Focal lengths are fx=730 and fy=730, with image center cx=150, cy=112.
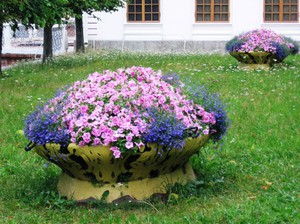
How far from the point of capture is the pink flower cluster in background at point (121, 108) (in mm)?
5930

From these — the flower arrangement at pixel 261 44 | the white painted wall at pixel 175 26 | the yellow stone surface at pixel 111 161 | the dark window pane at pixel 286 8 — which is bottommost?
the yellow stone surface at pixel 111 161

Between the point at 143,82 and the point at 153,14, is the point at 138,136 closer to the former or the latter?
the point at 143,82

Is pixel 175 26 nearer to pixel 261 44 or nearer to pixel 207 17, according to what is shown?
pixel 207 17

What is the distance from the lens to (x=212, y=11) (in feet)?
94.6

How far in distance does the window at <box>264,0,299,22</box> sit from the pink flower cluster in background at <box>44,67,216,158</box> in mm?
22316

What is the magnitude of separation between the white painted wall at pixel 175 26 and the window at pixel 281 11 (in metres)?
0.51

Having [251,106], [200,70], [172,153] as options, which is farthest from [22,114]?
[200,70]

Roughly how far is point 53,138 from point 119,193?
75cm

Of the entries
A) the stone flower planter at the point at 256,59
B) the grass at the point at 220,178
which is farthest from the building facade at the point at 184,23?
the grass at the point at 220,178

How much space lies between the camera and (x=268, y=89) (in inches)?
551

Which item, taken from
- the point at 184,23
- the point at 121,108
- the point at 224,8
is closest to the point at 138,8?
the point at 184,23

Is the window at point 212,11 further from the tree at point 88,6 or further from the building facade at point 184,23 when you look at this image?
the tree at point 88,6

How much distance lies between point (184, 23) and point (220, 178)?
22270mm

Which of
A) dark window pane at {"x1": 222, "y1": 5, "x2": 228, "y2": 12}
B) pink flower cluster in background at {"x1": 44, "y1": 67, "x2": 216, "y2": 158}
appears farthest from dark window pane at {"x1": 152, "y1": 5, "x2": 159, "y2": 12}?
pink flower cluster in background at {"x1": 44, "y1": 67, "x2": 216, "y2": 158}
